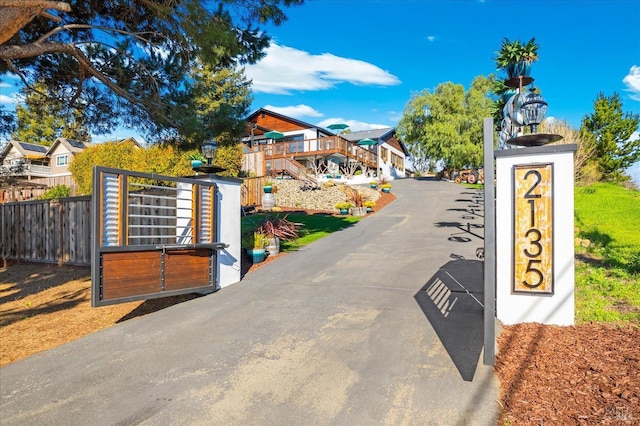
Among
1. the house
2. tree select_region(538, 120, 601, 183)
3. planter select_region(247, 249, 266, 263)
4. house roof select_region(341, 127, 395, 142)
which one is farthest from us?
house roof select_region(341, 127, 395, 142)

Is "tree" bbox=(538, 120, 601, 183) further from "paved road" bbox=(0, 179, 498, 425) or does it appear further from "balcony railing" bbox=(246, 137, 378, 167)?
"paved road" bbox=(0, 179, 498, 425)

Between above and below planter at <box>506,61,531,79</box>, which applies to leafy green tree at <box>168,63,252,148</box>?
below

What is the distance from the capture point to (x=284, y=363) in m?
3.94

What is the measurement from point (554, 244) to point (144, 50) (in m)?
8.24

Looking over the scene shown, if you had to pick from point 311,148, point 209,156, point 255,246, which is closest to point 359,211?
point 255,246

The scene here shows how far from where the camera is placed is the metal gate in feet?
15.9

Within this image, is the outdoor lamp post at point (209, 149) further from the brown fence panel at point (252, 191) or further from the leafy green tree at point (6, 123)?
the brown fence panel at point (252, 191)

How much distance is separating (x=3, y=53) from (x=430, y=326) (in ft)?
23.8

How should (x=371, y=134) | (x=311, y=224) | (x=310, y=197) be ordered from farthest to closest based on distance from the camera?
(x=371, y=134), (x=310, y=197), (x=311, y=224)

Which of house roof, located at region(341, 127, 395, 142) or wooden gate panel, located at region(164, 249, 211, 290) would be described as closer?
wooden gate panel, located at region(164, 249, 211, 290)

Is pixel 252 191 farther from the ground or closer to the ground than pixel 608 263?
farther from the ground

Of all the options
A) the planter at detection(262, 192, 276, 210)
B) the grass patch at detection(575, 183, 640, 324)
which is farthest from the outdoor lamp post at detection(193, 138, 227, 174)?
the planter at detection(262, 192, 276, 210)

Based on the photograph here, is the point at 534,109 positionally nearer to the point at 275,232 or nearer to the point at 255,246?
the point at 255,246

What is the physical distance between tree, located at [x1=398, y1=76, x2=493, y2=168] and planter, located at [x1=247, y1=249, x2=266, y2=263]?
28388 mm
